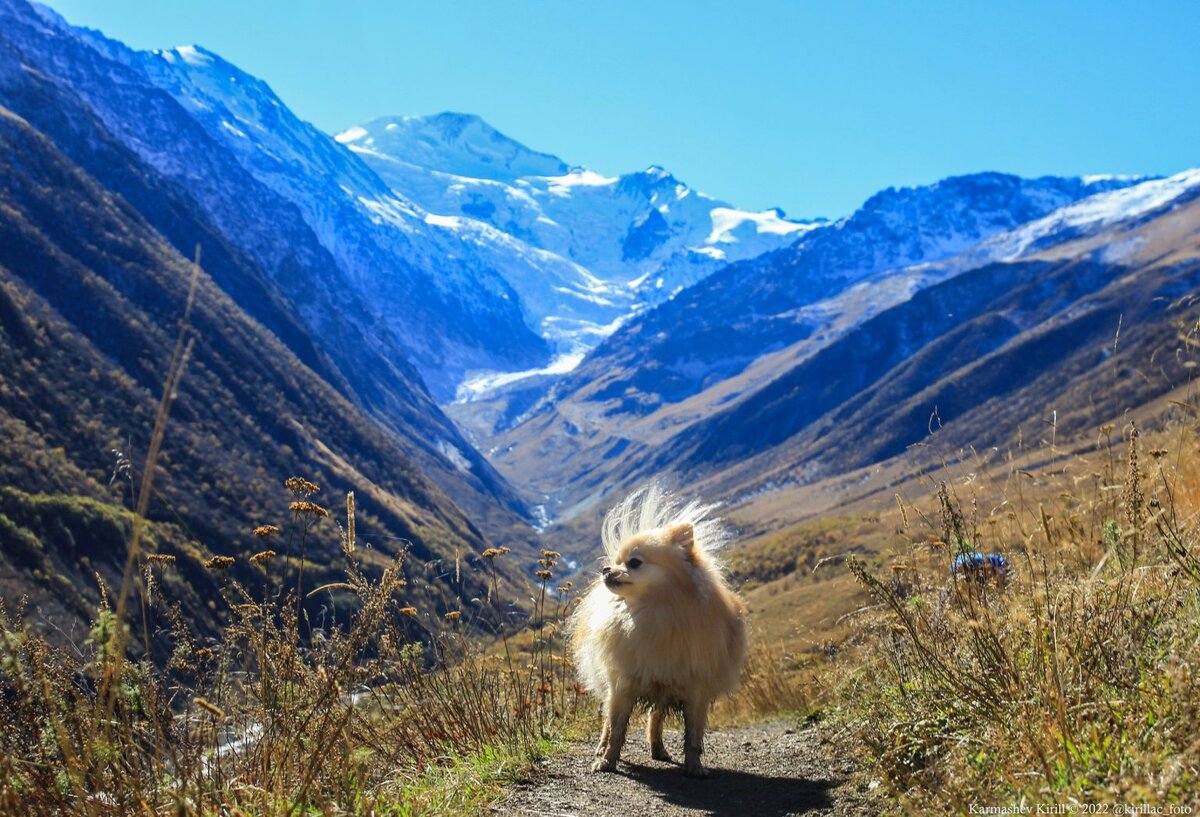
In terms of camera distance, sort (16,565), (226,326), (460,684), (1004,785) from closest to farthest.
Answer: (1004,785) → (460,684) → (16,565) → (226,326)

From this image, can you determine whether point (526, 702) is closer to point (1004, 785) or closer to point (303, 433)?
point (1004, 785)

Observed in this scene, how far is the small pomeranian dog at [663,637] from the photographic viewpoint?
7.52 m

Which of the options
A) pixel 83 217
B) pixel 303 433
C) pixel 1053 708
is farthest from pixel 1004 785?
pixel 83 217

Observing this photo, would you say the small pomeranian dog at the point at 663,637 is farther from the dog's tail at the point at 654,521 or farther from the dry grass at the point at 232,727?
the dry grass at the point at 232,727

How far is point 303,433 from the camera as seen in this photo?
514 ft

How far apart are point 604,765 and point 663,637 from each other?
1.11 metres

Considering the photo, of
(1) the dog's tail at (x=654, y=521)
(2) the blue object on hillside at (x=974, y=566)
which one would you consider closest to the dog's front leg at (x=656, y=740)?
(1) the dog's tail at (x=654, y=521)

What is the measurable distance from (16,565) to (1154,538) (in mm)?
81081

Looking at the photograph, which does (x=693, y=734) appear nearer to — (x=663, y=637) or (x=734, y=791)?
(x=734, y=791)

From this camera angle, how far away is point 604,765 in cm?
748

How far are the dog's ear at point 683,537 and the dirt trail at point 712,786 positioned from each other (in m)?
1.78

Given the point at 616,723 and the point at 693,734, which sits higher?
the point at 616,723

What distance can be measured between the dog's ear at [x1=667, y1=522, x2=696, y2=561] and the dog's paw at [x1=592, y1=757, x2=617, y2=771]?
1730 millimetres

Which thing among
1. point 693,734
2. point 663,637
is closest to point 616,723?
point 693,734
